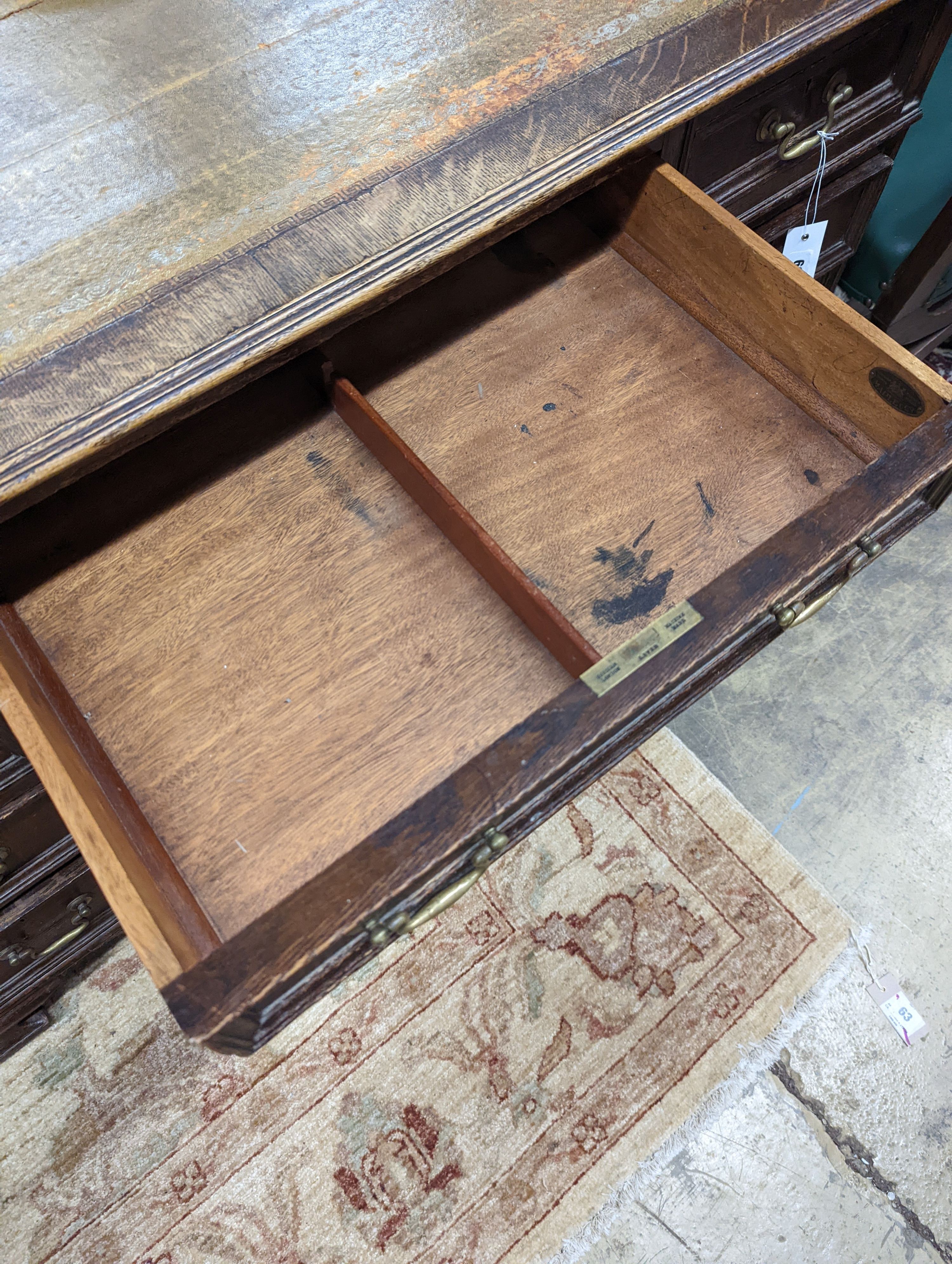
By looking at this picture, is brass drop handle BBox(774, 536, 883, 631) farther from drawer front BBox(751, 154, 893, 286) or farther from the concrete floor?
the concrete floor

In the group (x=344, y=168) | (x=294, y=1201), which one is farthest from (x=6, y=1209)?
(x=344, y=168)

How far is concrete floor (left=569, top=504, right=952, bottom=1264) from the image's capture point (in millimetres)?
1198

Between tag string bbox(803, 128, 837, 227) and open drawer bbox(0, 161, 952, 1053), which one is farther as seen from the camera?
tag string bbox(803, 128, 837, 227)

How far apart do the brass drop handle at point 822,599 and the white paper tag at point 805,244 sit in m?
0.53

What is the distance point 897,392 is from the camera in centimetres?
79

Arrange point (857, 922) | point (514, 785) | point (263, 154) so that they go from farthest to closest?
point (857, 922), point (263, 154), point (514, 785)

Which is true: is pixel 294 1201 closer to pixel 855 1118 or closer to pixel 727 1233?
pixel 727 1233

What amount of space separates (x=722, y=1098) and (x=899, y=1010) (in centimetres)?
31

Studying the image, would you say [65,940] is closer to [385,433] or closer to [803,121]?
[385,433]

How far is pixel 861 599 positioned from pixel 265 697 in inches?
49.9

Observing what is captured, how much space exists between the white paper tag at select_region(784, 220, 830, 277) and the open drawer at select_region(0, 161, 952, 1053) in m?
0.30

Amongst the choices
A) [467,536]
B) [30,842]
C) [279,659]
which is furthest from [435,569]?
[30,842]

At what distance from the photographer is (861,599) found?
162 centimetres

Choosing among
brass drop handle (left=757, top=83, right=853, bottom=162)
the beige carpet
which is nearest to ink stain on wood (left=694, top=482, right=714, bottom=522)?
brass drop handle (left=757, top=83, right=853, bottom=162)
